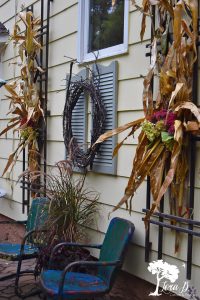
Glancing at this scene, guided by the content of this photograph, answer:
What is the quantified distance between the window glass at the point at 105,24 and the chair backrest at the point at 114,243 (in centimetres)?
160

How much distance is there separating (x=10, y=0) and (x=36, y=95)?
1882 millimetres

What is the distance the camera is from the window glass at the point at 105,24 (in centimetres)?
414

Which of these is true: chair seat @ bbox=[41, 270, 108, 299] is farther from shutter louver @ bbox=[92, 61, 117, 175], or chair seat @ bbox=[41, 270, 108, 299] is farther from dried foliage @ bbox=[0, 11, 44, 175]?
dried foliage @ bbox=[0, 11, 44, 175]

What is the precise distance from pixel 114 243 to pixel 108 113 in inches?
45.2

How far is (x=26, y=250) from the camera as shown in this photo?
14.0 ft

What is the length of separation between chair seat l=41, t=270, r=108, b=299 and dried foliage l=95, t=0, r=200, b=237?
2.18ft

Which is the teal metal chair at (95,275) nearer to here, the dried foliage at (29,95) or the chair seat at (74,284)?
the chair seat at (74,284)

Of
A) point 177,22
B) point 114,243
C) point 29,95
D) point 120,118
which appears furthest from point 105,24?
point 114,243

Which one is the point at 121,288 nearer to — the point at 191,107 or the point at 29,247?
the point at 29,247

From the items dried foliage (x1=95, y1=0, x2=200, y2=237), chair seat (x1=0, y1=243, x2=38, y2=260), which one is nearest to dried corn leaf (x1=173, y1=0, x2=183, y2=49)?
dried foliage (x1=95, y1=0, x2=200, y2=237)

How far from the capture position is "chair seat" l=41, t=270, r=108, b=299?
3.17 m

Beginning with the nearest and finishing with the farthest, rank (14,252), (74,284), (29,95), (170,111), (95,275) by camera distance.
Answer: (170,111), (74,284), (95,275), (14,252), (29,95)

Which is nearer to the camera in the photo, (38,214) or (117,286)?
(117,286)

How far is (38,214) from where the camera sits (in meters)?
4.49
